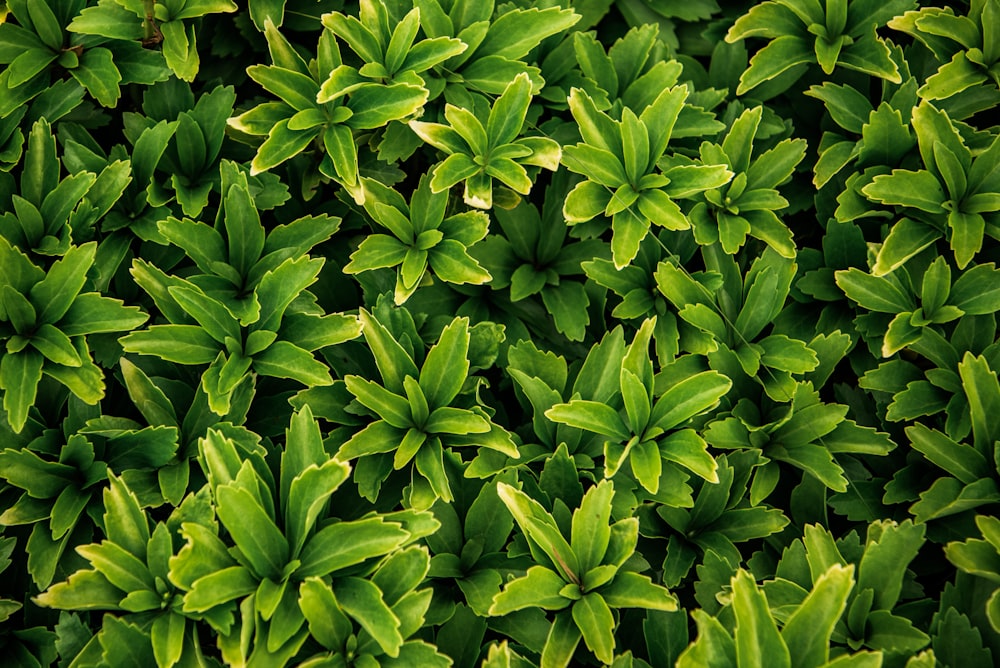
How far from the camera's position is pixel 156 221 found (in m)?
1.73

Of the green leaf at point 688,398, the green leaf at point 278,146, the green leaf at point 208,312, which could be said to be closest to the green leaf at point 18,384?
the green leaf at point 208,312

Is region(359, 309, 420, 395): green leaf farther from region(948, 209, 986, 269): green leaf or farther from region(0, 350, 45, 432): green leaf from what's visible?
region(948, 209, 986, 269): green leaf

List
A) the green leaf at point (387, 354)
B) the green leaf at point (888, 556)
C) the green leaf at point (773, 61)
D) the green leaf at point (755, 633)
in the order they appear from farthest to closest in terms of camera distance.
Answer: the green leaf at point (773, 61)
the green leaf at point (387, 354)
the green leaf at point (888, 556)
the green leaf at point (755, 633)

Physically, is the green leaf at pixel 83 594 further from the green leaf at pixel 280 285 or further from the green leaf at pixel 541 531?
the green leaf at pixel 541 531

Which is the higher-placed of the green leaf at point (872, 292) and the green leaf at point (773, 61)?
the green leaf at point (773, 61)

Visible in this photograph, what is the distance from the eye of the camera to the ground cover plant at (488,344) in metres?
1.42

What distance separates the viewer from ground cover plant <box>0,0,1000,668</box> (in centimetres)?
142

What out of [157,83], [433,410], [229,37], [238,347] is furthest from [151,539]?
[229,37]

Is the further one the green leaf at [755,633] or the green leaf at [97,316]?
the green leaf at [97,316]

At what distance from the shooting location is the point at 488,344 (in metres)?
1.70

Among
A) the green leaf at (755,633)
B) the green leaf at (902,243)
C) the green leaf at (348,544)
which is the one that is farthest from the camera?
the green leaf at (902,243)

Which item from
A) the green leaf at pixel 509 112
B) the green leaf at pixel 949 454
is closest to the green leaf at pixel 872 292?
the green leaf at pixel 949 454

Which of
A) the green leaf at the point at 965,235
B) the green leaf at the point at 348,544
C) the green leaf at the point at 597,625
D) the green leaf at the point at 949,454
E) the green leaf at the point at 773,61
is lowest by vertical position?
the green leaf at the point at 597,625

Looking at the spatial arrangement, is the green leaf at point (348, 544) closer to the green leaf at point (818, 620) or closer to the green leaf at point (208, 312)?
the green leaf at point (208, 312)
